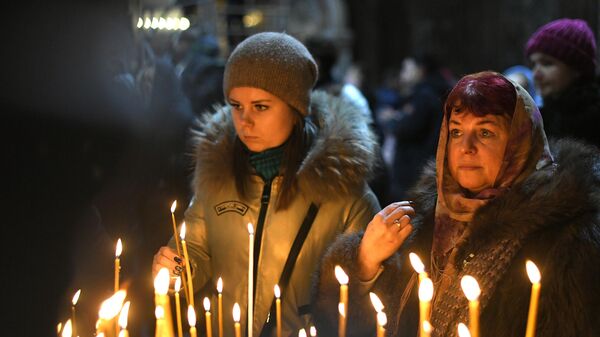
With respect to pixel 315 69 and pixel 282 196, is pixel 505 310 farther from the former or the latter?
pixel 315 69

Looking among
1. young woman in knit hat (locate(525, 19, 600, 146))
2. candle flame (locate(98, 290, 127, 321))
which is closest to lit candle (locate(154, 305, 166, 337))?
candle flame (locate(98, 290, 127, 321))

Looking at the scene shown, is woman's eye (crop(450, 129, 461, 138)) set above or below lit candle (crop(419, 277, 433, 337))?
above

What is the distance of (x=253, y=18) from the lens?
11531 mm

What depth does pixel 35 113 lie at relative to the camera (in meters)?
2.80

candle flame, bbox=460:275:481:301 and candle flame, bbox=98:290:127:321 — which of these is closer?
candle flame, bbox=460:275:481:301

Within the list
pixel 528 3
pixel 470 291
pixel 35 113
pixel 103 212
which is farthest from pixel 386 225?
pixel 528 3

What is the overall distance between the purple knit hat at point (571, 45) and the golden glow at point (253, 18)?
7198 mm

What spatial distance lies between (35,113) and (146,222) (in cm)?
186

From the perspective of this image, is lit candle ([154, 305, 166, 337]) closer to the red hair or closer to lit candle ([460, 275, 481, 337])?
lit candle ([460, 275, 481, 337])

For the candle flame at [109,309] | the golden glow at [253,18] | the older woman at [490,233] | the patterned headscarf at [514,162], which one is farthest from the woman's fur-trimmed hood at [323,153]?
the golden glow at [253,18]

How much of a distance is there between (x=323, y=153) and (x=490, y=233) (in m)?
0.96

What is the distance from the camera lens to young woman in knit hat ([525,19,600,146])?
13.3 feet

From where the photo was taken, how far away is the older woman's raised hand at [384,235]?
8.47 ft

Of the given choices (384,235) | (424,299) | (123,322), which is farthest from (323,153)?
(424,299)
